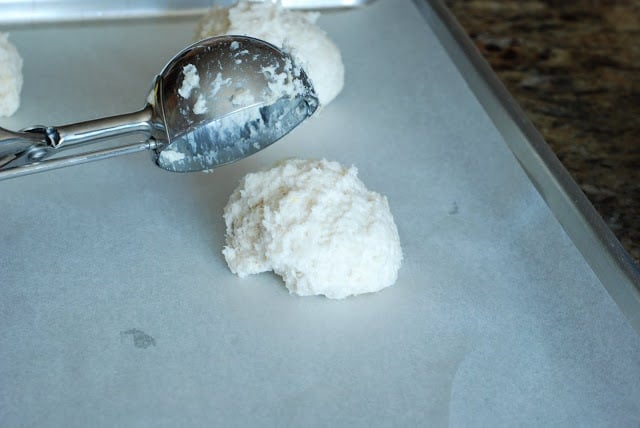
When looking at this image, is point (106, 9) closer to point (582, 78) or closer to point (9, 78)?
point (9, 78)

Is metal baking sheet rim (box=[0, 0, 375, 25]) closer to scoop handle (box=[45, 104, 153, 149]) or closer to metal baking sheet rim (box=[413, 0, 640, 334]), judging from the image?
metal baking sheet rim (box=[413, 0, 640, 334])

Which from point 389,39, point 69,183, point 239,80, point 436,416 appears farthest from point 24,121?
point 436,416

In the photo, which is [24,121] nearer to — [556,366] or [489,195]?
[489,195]

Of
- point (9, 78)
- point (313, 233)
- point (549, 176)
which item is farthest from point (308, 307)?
point (9, 78)

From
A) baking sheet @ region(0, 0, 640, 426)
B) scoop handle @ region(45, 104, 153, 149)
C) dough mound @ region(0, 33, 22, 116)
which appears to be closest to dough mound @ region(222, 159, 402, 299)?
baking sheet @ region(0, 0, 640, 426)

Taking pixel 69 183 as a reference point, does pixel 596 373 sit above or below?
below

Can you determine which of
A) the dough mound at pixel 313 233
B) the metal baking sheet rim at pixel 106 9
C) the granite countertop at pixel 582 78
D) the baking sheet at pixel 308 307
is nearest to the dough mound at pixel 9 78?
the baking sheet at pixel 308 307
